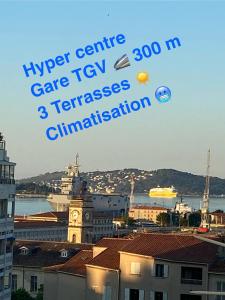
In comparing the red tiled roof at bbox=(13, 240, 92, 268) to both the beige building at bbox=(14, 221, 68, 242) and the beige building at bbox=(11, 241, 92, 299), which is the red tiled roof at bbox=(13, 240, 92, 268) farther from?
the beige building at bbox=(14, 221, 68, 242)

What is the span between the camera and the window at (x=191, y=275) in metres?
36.0

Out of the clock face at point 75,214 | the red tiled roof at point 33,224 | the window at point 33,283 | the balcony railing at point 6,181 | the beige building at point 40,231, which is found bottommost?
the window at point 33,283

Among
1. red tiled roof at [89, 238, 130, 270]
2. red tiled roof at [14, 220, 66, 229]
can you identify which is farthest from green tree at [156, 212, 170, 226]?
red tiled roof at [89, 238, 130, 270]

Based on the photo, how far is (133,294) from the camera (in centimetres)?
3694

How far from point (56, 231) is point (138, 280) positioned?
8354 cm

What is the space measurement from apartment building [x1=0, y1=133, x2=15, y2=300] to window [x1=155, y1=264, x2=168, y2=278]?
26.5 ft

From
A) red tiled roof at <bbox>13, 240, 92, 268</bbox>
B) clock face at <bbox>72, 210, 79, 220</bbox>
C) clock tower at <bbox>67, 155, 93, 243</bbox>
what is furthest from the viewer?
clock face at <bbox>72, 210, 79, 220</bbox>

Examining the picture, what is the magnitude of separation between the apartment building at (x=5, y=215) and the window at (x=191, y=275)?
8.59 meters

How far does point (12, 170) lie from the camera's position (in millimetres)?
30188

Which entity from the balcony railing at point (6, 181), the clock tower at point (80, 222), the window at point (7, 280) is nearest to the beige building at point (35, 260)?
the clock tower at point (80, 222)

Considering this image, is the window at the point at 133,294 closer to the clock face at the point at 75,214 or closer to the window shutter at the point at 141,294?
the window shutter at the point at 141,294

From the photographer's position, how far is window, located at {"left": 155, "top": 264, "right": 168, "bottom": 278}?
120 ft

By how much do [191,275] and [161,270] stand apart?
130cm

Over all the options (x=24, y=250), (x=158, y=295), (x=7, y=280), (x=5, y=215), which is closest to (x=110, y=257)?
(x=158, y=295)
